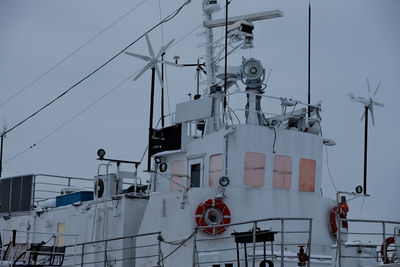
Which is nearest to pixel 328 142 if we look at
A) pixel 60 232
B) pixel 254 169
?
pixel 254 169

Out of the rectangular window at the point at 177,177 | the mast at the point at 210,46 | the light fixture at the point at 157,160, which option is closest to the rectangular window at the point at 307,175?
the mast at the point at 210,46

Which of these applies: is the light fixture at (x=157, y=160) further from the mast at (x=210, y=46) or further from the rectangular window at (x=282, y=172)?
the rectangular window at (x=282, y=172)

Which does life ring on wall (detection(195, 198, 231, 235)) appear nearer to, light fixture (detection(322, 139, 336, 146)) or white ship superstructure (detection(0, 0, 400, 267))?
white ship superstructure (detection(0, 0, 400, 267))

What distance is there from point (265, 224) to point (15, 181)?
12229 mm

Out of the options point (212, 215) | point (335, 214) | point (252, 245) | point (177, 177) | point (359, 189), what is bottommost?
point (252, 245)

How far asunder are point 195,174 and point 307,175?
330 centimetres

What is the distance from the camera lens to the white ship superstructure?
17281 mm

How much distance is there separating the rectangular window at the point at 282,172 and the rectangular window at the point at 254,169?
433mm

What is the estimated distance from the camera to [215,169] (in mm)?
18422

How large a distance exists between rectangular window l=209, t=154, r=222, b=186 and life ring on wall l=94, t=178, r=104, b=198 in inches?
174

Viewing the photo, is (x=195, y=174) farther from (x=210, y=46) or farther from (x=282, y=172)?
(x=210, y=46)

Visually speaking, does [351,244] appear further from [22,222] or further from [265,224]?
[22,222]

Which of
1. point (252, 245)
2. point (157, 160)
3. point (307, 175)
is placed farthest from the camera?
point (157, 160)

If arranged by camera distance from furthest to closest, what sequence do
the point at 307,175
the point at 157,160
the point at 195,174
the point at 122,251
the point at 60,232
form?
the point at 60,232
the point at 157,160
the point at 307,175
the point at 195,174
the point at 122,251
